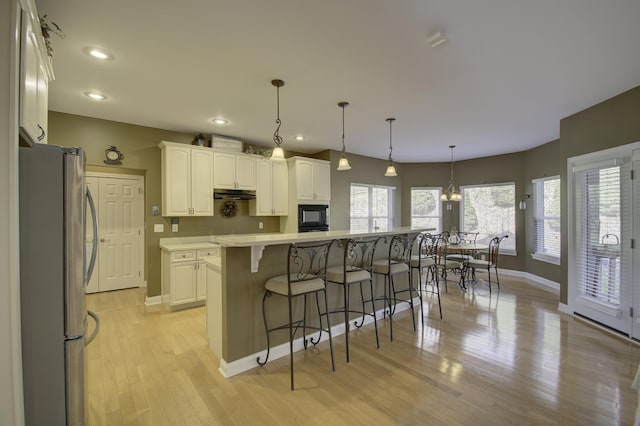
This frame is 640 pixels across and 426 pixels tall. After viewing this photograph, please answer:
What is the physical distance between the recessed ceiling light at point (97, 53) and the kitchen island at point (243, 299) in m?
1.83

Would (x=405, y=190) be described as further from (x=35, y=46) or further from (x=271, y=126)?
(x=35, y=46)

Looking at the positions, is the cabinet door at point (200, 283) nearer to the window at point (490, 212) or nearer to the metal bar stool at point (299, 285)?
the metal bar stool at point (299, 285)

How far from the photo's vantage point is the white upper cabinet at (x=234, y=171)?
183 inches

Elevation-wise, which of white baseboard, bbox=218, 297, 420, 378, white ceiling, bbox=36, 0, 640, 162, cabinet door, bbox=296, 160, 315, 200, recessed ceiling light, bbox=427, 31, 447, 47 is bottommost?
white baseboard, bbox=218, 297, 420, 378

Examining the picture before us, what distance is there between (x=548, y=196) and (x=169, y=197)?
6888 mm

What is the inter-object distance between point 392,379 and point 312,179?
12.7 ft

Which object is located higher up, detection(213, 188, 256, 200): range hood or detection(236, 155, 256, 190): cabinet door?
detection(236, 155, 256, 190): cabinet door

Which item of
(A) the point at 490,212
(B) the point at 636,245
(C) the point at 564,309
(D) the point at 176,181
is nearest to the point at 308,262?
(D) the point at 176,181

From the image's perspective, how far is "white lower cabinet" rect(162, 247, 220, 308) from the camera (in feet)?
13.0

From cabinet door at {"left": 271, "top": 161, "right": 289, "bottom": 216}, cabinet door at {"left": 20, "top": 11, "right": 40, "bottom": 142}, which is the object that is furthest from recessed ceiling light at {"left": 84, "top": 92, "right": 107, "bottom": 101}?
cabinet door at {"left": 271, "top": 161, "right": 289, "bottom": 216}

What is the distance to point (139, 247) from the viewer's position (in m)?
5.03

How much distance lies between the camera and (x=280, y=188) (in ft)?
17.8

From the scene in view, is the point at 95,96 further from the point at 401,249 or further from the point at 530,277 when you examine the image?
the point at 530,277

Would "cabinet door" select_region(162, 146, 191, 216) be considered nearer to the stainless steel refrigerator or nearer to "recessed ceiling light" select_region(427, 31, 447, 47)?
the stainless steel refrigerator
